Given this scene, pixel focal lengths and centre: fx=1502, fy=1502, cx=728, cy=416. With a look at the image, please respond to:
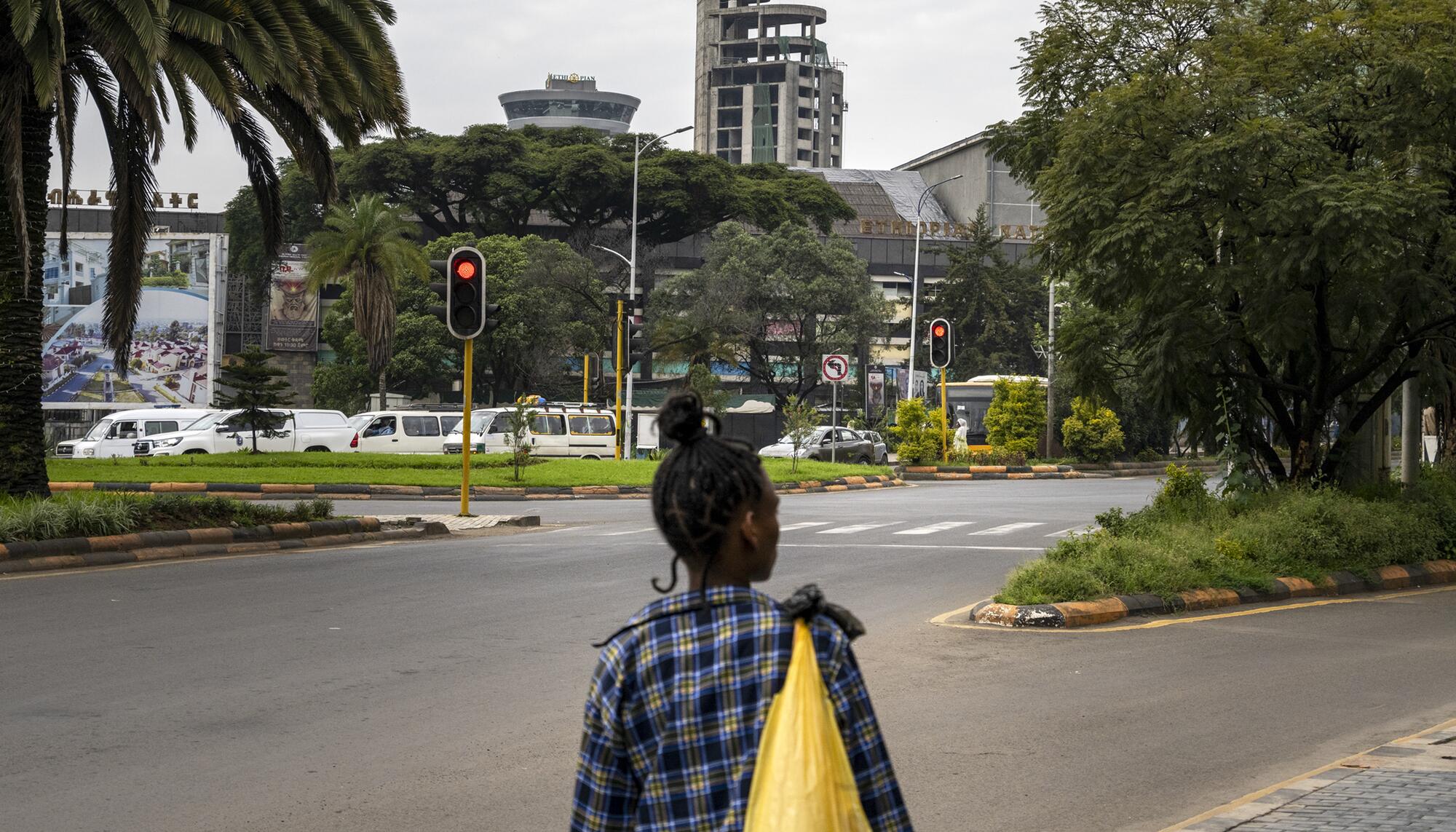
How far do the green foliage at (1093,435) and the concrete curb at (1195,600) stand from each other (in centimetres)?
3179

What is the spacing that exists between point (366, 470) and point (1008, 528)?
52.6 feet

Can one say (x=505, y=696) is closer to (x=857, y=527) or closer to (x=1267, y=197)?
(x=1267, y=197)

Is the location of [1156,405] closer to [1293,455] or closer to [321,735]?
[1293,455]

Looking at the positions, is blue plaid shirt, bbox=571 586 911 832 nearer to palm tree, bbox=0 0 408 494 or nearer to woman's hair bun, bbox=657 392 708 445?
woman's hair bun, bbox=657 392 708 445

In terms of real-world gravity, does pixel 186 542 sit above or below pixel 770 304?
below

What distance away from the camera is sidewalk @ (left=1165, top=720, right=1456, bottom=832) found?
5.67 meters

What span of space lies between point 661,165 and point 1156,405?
2232 inches

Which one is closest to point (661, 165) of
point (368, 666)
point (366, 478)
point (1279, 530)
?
point (366, 478)

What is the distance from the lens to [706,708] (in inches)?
97.2

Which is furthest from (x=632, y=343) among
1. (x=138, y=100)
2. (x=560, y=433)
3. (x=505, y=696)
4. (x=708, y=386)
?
(x=505, y=696)

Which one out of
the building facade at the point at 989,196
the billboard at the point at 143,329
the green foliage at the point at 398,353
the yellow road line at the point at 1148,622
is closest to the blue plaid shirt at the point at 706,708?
the yellow road line at the point at 1148,622

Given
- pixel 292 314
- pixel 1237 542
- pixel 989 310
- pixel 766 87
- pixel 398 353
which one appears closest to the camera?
pixel 1237 542

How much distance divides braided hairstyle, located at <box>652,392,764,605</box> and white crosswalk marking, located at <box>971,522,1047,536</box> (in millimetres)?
18061

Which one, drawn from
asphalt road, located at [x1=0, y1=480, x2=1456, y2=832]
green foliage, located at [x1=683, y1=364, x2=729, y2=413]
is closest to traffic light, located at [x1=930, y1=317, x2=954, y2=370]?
green foliage, located at [x1=683, y1=364, x2=729, y2=413]
